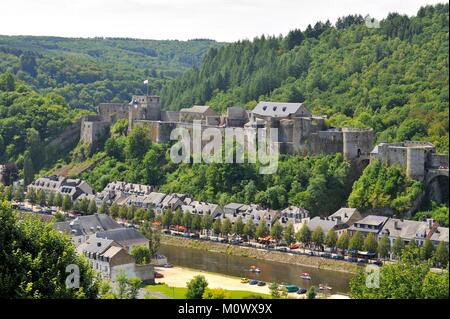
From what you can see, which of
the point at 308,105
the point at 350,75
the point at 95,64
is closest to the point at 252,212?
the point at 308,105

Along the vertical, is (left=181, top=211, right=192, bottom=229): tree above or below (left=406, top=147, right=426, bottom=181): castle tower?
below

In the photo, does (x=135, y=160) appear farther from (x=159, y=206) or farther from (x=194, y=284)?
(x=194, y=284)

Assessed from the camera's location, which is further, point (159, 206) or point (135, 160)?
point (135, 160)

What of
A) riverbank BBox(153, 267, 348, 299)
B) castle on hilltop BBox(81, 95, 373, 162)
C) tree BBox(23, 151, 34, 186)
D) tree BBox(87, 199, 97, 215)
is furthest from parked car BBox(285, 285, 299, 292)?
tree BBox(23, 151, 34, 186)

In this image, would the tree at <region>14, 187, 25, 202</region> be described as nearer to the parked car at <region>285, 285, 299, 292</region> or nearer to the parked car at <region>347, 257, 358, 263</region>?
the parked car at <region>347, 257, 358, 263</region>

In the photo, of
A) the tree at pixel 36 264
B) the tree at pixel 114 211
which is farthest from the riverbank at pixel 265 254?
the tree at pixel 36 264
